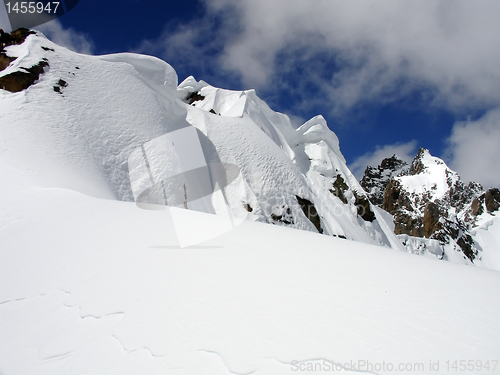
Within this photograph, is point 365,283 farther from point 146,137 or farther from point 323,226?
point 323,226

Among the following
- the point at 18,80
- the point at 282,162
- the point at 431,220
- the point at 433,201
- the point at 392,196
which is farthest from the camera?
the point at 392,196

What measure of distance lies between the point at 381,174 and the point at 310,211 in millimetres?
74711

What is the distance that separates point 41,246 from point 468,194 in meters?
84.9

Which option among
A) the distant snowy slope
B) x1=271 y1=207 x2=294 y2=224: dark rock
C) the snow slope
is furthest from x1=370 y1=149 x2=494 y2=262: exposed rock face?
the snow slope

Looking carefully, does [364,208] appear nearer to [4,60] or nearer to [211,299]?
[211,299]

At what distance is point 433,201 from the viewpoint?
67250 mm

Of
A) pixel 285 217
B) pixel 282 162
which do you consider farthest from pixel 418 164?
pixel 285 217

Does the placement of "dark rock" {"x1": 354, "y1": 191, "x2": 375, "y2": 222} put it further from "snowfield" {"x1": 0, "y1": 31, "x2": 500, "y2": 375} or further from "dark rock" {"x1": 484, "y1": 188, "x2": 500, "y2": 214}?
"dark rock" {"x1": 484, "y1": 188, "x2": 500, "y2": 214}

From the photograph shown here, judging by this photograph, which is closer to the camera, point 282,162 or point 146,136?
point 146,136

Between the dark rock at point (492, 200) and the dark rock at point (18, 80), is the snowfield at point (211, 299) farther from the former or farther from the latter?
the dark rock at point (492, 200)

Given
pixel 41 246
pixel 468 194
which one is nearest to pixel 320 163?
pixel 41 246

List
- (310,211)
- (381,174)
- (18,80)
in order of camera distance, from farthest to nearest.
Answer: (381,174), (310,211), (18,80)

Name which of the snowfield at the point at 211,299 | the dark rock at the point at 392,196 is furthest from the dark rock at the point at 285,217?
the dark rock at the point at 392,196

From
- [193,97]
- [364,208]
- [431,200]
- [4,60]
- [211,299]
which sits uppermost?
[431,200]
